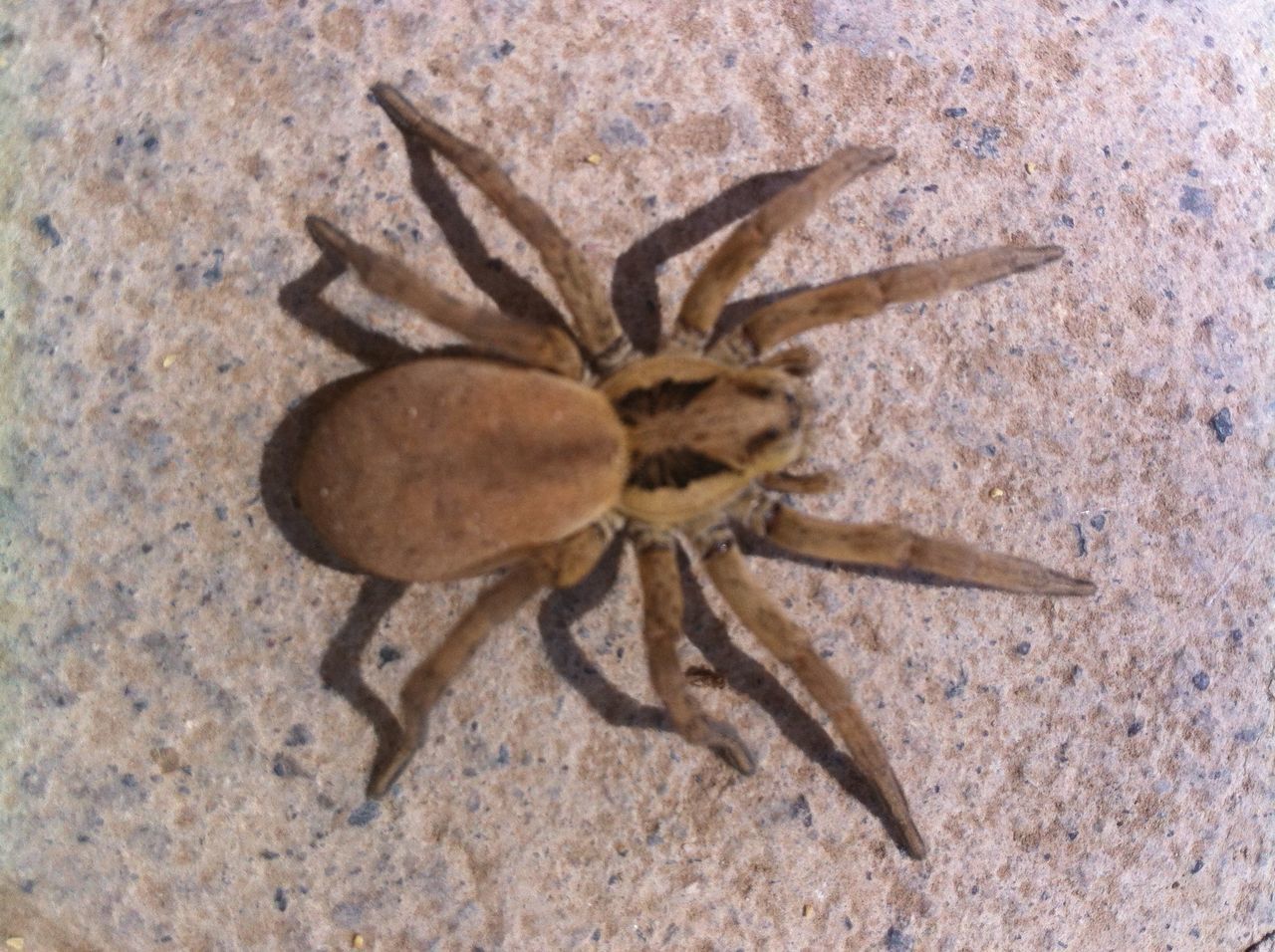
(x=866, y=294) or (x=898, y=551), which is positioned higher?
(x=866, y=294)

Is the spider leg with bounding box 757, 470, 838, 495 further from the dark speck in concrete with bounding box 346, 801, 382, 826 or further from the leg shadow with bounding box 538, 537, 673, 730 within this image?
the dark speck in concrete with bounding box 346, 801, 382, 826

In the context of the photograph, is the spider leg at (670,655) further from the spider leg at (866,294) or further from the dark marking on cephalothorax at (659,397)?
the spider leg at (866,294)

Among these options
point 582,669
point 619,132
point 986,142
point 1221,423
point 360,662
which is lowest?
point 1221,423

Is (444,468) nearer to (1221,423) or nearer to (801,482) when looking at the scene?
(801,482)

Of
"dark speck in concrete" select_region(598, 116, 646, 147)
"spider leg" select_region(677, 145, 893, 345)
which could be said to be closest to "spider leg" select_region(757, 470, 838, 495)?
"spider leg" select_region(677, 145, 893, 345)

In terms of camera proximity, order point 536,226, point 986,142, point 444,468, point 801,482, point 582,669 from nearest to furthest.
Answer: point 444,468, point 536,226, point 801,482, point 582,669, point 986,142

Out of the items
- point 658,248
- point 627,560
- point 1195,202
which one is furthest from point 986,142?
point 627,560

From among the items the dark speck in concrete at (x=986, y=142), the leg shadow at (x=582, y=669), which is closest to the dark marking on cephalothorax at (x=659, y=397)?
the leg shadow at (x=582, y=669)

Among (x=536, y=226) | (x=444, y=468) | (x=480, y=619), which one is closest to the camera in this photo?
(x=444, y=468)
